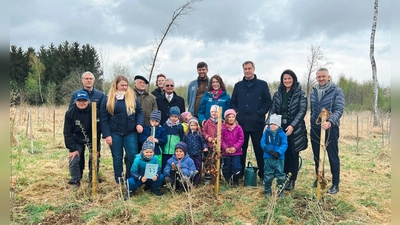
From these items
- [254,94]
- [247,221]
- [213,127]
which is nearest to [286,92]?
[254,94]

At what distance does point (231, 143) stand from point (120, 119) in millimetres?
1886

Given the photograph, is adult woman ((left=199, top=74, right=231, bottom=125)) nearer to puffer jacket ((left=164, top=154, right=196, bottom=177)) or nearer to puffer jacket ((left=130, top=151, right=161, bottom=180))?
puffer jacket ((left=164, top=154, right=196, bottom=177))

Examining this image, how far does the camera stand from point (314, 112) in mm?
4812

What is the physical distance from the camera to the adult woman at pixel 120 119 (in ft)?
15.4

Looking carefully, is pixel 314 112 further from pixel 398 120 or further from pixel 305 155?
pixel 305 155

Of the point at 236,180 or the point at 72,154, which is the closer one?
the point at 72,154

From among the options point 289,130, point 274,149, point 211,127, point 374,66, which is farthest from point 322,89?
point 374,66

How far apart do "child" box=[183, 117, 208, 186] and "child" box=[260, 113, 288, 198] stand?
40.9 inches

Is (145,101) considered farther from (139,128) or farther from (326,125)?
(326,125)

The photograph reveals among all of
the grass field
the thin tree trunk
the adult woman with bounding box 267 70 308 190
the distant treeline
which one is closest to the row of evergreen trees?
the distant treeline

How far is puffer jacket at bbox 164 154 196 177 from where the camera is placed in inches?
183

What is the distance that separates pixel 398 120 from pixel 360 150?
10.0 m

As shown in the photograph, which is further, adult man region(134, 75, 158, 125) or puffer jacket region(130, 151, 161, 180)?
adult man region(134, 75, 158, 125)

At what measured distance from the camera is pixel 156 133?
4875 millimetres
